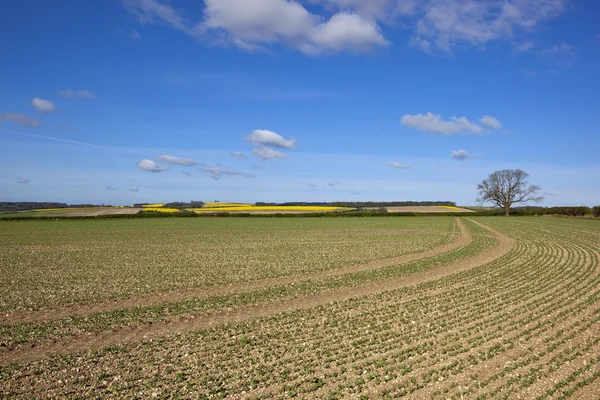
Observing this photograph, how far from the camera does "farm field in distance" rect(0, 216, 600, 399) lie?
934 centimetres

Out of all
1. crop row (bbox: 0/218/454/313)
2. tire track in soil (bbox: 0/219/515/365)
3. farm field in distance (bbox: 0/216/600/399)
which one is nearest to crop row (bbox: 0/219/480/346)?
farm field in distance (bbox: 0/216/600/399)

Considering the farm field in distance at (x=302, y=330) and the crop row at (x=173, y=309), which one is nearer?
the farm field in distance at (x=302, y=330)

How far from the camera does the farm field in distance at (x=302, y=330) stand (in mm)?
9336

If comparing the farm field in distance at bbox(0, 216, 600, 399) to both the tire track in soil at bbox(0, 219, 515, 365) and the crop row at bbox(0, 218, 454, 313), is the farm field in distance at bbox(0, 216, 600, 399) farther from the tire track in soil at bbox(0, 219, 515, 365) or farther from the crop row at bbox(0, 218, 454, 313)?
the crop row at bbox(0, 218, 454, 313)

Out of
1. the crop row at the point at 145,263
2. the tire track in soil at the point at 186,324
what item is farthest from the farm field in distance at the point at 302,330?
the crop row at the point at 145,263

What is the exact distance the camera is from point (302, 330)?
13.2m

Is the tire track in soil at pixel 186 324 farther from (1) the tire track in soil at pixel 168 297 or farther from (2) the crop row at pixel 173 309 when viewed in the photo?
(1) the tire track in soil at pixel 168 297

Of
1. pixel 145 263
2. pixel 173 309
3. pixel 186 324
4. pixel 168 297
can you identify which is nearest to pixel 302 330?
pixel 186 324

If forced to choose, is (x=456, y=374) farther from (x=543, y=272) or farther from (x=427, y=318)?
(x=543, y=272)

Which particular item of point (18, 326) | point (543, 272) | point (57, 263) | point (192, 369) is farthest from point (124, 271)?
point (543, 272)

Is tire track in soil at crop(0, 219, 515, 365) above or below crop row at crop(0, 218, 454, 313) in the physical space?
below

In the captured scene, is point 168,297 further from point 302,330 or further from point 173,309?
point 302,330

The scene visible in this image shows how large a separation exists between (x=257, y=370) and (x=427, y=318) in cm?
697

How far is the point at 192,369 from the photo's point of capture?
1016cm
